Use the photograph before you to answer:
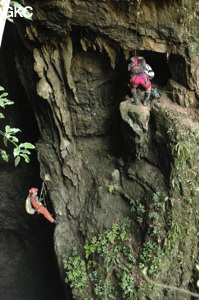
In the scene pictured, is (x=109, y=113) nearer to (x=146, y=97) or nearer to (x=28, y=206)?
(x=146, y=97)

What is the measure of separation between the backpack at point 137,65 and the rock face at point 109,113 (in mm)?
261

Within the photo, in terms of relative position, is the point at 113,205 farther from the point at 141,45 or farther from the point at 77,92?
the point at 141,45

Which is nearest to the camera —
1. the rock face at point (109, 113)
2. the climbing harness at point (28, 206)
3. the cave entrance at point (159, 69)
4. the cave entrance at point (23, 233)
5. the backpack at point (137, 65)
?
the rock face at point (109, 113)

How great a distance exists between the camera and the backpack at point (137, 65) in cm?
642

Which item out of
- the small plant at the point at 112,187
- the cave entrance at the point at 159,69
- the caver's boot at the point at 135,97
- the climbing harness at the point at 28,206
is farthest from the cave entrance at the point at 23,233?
the cave entrance at the point at 159,69

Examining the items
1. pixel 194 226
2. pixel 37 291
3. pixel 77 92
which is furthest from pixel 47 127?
pixel 37 291

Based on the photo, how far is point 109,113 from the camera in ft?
A: 26.3

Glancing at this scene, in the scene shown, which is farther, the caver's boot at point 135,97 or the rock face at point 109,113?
the caver's boot at point 135,97

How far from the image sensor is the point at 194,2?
20.1 feet

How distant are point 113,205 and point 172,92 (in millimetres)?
3318

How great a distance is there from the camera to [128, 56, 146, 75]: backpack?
21.1 ft

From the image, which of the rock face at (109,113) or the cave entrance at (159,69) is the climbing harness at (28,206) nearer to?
the rock face at (109,113)

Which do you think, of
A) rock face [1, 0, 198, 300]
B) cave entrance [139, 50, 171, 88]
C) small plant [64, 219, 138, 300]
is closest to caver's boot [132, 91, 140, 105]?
rock face [1, 0, 198, 300]

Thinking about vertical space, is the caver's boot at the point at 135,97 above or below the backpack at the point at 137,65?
below
